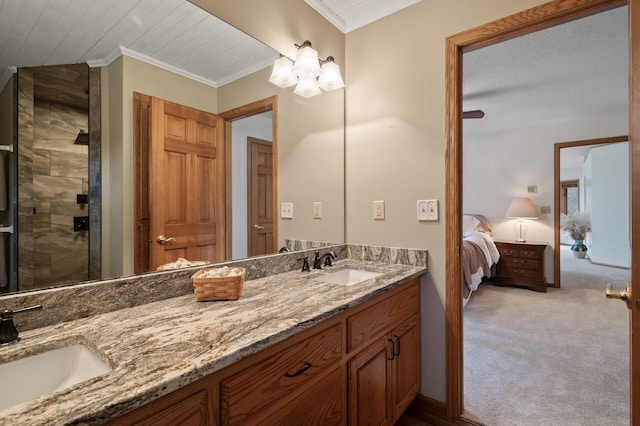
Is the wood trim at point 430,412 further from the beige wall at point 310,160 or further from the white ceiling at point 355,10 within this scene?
the white ceiling at point 355,10

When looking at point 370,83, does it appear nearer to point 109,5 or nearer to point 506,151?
point 109,5

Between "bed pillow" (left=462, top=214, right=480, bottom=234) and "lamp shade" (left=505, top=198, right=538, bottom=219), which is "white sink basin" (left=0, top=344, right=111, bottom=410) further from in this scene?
"lamp shade" (left=505, top=198, right=538, bottom=219)

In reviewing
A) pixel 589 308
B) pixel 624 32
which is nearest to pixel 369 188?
pixel 624 32

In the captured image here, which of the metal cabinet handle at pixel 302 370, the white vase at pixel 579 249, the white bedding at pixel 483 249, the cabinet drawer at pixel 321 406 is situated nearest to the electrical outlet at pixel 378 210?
the cabinet drawer at pixel 321 406

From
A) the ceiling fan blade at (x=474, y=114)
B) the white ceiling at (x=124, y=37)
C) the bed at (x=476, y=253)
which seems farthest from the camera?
the ceiling fan blade at (x=474, y=114)

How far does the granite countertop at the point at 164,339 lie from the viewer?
0.55m

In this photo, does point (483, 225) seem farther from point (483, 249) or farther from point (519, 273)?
point (483, 249)

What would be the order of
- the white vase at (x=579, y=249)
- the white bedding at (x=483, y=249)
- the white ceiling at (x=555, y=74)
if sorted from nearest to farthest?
the white ceiling at (x=555, y=74) < the white bedding at (x=483, y=249) < the white vase at (x=579, y=249)

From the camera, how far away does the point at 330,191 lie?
2117 mm

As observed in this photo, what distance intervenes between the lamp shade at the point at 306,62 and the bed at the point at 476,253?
234 cm

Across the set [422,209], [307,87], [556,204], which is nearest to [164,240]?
[307,87]

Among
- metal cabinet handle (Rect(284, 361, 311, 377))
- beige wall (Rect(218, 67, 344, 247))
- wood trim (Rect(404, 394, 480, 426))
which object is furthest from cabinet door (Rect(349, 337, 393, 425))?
beige wall (Rect(218, 67, 344, 247))

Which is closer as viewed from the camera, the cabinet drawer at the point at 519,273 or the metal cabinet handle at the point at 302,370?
the metal cabinet handle at the point at 302,370

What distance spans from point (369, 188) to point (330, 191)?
0.88 ft
